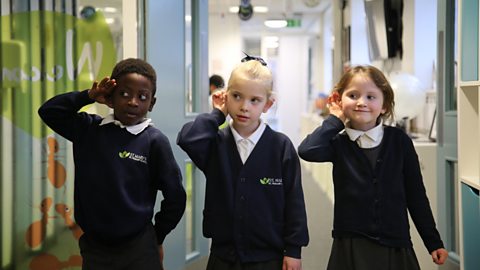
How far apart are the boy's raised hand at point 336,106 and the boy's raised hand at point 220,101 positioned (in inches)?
14.8

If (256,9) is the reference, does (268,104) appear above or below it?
below

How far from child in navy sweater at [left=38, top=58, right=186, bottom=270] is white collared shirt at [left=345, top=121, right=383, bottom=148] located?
605mm

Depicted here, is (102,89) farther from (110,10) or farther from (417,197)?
(417,197)

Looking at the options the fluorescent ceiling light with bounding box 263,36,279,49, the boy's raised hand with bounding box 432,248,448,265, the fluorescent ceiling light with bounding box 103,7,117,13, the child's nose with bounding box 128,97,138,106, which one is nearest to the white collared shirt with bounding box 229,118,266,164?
the child's nose with bounding box 128,97,138,106

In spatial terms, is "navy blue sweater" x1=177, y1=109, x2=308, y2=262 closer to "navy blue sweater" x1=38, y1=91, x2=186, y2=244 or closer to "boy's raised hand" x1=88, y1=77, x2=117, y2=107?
"navy blue sweater" x1=38, y1=91, x2=186, y2=244

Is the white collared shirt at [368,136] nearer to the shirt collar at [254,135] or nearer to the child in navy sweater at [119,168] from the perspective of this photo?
the shirt collar at [254,135]

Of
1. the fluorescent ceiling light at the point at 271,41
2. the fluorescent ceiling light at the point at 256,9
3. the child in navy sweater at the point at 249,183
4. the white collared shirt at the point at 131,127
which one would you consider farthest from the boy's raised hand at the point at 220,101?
the fluorescent ceiling light at the point at 271,41

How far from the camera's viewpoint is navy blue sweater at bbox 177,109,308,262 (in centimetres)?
171

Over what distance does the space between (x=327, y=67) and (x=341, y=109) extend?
8.74 m

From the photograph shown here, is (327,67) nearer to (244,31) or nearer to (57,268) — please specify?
(244,31)

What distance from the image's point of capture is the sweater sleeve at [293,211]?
1.72 meters

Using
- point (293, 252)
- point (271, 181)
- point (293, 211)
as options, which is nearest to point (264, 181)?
point (271, 181)

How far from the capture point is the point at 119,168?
5.65 ft

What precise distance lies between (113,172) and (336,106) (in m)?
0.78
